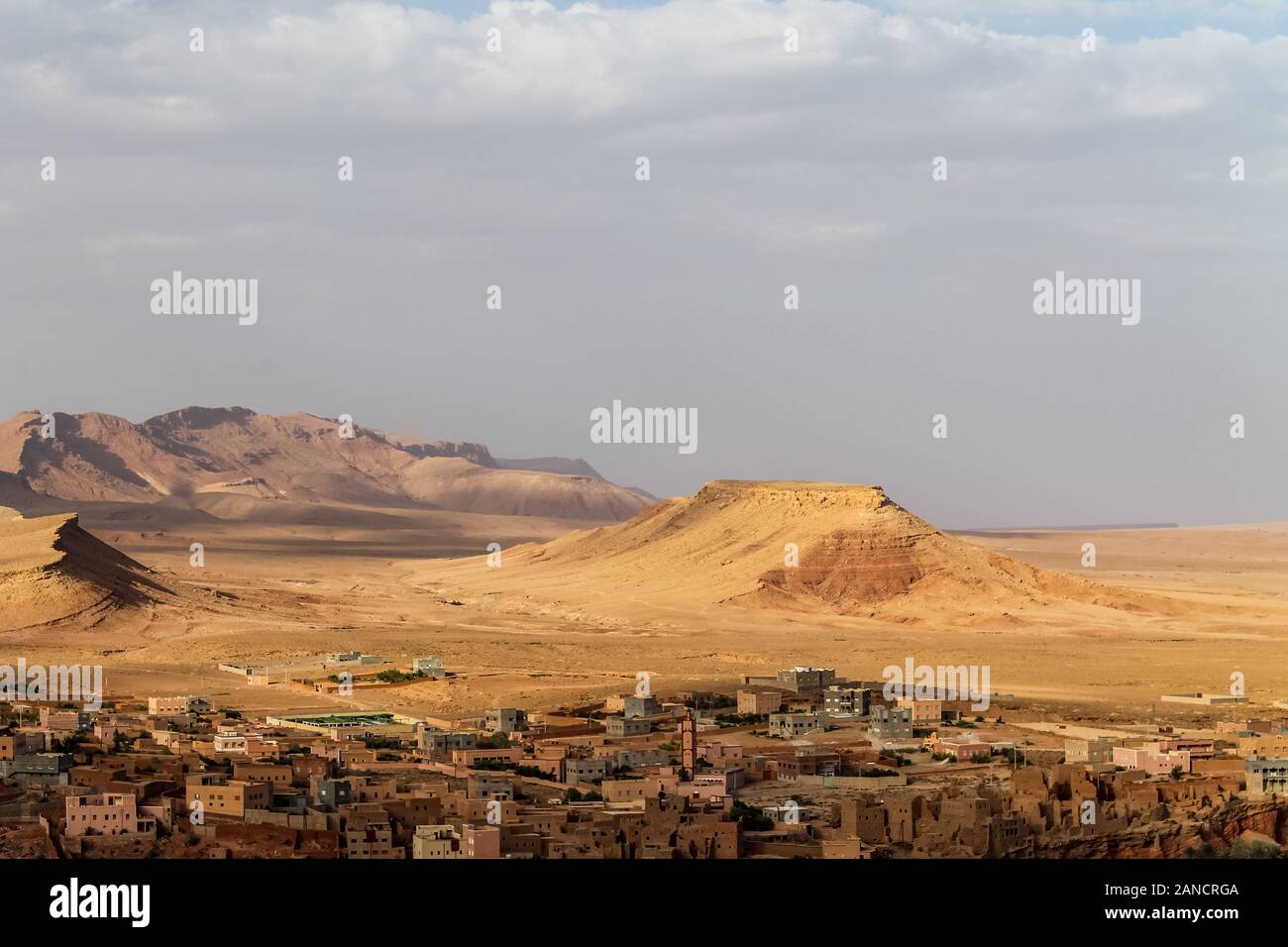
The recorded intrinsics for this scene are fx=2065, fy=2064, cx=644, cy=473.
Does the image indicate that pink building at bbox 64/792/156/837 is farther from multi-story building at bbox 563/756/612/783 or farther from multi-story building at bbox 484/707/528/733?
multi-story building at bbox 484/707/528/733

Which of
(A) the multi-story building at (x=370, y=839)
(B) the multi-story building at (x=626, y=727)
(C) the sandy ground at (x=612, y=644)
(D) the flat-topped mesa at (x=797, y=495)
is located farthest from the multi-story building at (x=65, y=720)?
(D) the flat-topped mesa at (x=797, y=495)

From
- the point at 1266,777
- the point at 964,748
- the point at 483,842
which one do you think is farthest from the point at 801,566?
the point at 483,842

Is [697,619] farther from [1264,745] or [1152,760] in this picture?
[1152,760]
